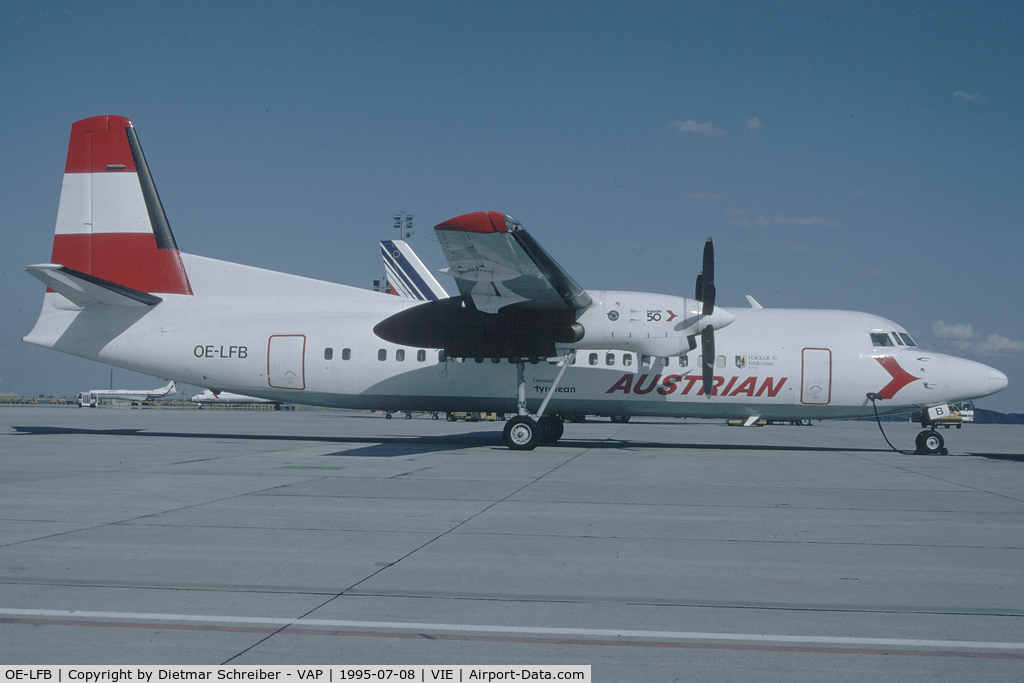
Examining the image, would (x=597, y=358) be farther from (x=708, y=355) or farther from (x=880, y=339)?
(x=880, y=339)

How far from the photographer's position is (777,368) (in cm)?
1877

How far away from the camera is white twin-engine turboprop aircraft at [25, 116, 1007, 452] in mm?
17969

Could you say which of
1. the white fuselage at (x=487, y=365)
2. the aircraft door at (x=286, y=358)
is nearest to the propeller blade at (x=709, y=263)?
the white fuselage at (x=487, y=365)

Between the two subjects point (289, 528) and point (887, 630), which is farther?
point (289, 528)

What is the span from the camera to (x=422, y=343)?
60.6ft

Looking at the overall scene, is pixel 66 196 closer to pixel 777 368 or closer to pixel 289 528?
pixel 289 528

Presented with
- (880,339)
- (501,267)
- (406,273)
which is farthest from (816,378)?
(406,273)

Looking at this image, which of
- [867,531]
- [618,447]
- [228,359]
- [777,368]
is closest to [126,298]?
[228,359]

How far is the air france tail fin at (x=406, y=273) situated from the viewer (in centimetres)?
4128

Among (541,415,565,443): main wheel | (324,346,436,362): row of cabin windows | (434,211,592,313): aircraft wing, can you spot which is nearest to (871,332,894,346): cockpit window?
(434,211,592,313): aircraft wing

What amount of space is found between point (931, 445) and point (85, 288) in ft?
70.3

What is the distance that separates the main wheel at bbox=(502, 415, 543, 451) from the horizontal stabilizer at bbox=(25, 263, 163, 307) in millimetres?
10075

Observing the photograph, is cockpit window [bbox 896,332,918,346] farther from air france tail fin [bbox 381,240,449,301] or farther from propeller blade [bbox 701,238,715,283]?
air france tail fin [bbox 381,240,449,301]

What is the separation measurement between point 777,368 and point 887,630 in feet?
48.8
